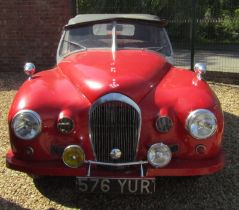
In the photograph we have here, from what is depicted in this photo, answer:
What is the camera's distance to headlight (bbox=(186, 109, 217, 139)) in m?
3.81

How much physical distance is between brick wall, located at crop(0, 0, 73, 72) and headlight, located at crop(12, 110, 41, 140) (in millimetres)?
6418

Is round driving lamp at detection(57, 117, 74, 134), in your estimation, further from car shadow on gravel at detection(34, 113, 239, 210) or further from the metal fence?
the metal fence

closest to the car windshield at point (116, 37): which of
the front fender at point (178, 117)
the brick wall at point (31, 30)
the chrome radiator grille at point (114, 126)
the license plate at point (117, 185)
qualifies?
the front fender at point (178, 117)

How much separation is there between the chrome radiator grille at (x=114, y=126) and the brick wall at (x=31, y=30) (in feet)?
21.3

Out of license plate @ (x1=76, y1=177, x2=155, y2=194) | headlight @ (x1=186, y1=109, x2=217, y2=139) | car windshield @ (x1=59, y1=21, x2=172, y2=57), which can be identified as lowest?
license plate @ (x1=76, y1=177, x2=155, y2=194)

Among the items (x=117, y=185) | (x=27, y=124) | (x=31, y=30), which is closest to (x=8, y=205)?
(x=27, y=124)

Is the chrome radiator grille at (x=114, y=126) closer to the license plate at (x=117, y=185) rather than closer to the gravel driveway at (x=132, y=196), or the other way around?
the license plate at (x=117, y=185)

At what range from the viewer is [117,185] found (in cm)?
371

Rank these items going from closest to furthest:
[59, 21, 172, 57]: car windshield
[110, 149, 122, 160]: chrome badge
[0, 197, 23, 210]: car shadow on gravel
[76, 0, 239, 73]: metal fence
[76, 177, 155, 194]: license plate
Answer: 1. [76, 177, 155, 194]: license plate
2. [110, 149, 122, 160]: chrome badge
3. [0, 197, 23, 210]: car shadow on gravel
4. [59, 21, 172, 57]: car windshield
5. [76, 0, 239, 73]: metal fence

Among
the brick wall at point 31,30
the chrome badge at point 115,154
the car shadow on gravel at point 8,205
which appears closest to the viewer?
the chrome badge at point 115,154

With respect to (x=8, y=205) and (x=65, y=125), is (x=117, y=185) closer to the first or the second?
(x=65, y=125)

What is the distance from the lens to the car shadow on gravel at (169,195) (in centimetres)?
410

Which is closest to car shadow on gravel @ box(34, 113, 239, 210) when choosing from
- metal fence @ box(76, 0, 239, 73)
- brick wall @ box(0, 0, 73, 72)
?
metal fence @ box(76, 0, 239, 73)

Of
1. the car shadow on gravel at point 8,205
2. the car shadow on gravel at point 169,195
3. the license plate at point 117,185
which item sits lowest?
the car shadow on gravel at point 169,195
